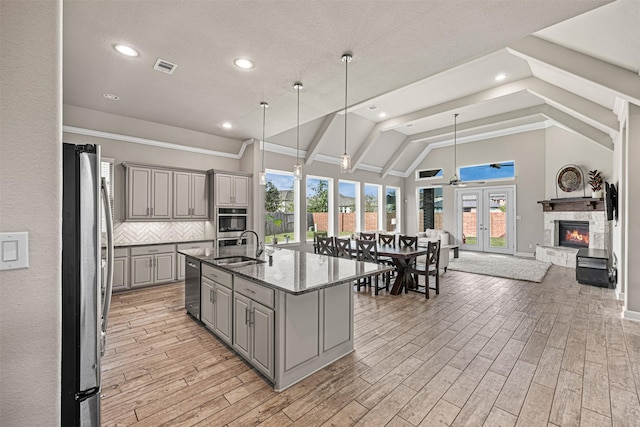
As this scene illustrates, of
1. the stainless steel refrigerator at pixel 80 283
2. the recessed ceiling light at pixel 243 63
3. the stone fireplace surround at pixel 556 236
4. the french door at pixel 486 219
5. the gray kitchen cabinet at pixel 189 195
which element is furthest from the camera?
the french door at pixel 486 219

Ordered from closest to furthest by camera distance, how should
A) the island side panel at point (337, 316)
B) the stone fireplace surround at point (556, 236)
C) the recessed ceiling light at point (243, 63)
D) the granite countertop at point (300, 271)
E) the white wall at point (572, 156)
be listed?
1. the granite countertop at point (300, 271)
2. the island side panel at point (337, 316)
3. the recessed ceiling light at point (243, 63)
4. the stone fireplace surround at point (556, 236)
5. the white wall at point (572, 156)

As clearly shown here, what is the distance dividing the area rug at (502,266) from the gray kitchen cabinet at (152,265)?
624cm

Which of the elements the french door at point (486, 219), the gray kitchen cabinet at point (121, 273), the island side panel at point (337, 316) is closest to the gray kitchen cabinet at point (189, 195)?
the gray kitchen cabinet at point (121, 273)

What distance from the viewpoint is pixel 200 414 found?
2021mm

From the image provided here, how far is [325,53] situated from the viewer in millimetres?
2959

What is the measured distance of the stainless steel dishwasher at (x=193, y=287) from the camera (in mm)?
3539

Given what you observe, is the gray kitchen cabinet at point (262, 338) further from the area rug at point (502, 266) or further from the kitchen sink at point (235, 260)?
the area rug at point (502, 266)

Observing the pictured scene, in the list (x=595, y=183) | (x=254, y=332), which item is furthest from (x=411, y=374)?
(x=595, y=183)

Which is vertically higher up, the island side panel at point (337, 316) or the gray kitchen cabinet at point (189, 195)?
the gray kitchen cabinet at point (189, 195)

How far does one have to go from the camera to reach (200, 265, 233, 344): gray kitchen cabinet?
2.88m

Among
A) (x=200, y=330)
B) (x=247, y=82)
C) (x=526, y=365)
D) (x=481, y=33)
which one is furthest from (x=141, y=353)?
(x=481, y=33)

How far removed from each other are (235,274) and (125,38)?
96.0 inches

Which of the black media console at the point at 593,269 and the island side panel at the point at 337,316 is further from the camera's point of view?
the black media console at the point at 593,269

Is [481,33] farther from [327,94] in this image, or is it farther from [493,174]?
[493,174]
